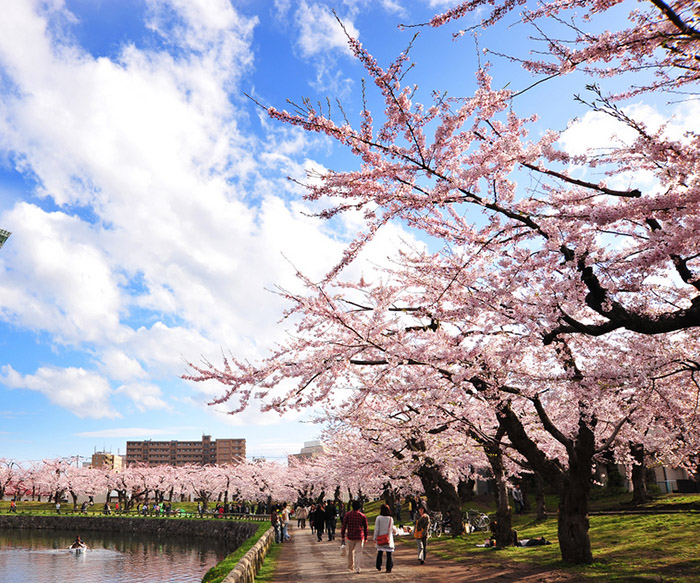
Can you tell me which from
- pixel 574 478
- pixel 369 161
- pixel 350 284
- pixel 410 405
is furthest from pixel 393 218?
pixel 410 405

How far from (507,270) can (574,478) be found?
599 cm

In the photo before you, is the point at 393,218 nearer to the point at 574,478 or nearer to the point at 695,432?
the point at 574,478

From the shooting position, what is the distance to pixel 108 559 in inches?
1294

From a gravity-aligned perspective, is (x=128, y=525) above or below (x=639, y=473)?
below

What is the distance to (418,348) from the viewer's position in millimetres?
10938

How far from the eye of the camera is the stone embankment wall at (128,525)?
151 feet

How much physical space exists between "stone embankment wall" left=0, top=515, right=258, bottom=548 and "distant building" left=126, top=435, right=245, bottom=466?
338 feet

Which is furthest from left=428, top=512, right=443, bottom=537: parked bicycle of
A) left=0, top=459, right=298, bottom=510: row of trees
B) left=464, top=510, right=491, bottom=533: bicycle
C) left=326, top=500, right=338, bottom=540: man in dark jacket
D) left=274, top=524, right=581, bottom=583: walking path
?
left=0, top=459, right=298, bottom=510: row of trees

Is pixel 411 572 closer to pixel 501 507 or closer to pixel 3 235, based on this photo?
pixel 501 507

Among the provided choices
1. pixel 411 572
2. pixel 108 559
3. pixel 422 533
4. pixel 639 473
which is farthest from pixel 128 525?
pixel 411 572

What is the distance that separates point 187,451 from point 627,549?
163 m

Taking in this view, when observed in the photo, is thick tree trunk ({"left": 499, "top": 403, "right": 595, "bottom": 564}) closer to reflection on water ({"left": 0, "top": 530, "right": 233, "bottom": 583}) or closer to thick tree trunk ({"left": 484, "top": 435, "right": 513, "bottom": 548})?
thick tree trunk ({"left": 484, "top": 435, "right": 513, "bottom": 548})

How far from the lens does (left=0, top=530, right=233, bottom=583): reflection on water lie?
25719 mm

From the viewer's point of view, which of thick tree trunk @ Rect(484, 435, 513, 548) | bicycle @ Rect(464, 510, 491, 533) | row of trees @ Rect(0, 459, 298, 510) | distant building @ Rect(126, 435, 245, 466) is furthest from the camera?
distant building @ Rect(126, 435, 245, 466)
